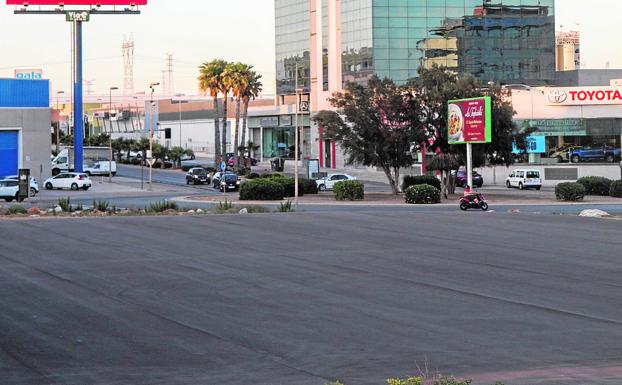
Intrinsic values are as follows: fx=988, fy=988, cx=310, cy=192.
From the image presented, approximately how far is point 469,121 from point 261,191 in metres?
14.6

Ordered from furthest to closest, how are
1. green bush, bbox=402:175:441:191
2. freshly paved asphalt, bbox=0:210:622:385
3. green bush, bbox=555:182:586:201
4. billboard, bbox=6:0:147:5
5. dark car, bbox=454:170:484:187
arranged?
dark car, bbox=454:170:484:187 → billboard, bbox=6:0:147:5 → green bush, bbox=402:175:441:191 → green bush, bbox=555:182:586:201 → freshly paved asphalt, bbox=0:210:622:385

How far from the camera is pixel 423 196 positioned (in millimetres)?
61938

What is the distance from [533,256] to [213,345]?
52.4 ft

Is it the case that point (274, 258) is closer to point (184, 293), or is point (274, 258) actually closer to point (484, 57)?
point (184, 293)

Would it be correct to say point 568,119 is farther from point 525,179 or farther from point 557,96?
point 525,179

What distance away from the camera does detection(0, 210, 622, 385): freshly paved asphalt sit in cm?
1532

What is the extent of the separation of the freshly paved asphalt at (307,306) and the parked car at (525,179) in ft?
156

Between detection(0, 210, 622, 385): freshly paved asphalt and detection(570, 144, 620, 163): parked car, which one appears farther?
detection(570, 144, 620, 163): parked car

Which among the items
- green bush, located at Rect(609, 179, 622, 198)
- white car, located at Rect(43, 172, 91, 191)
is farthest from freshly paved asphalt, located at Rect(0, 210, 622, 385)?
white car, located at Rect(43, 172, 91, 191)

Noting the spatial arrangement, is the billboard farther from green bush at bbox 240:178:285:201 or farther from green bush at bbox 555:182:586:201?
green bush at bbox 555:182:586:201

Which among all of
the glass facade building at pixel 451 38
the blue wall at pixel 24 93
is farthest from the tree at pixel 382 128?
the glass facade building at pixel 451 38

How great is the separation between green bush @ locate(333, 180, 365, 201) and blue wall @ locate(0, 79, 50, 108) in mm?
31366

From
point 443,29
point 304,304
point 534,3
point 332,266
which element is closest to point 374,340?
point 304,304

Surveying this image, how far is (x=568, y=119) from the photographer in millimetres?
98188
